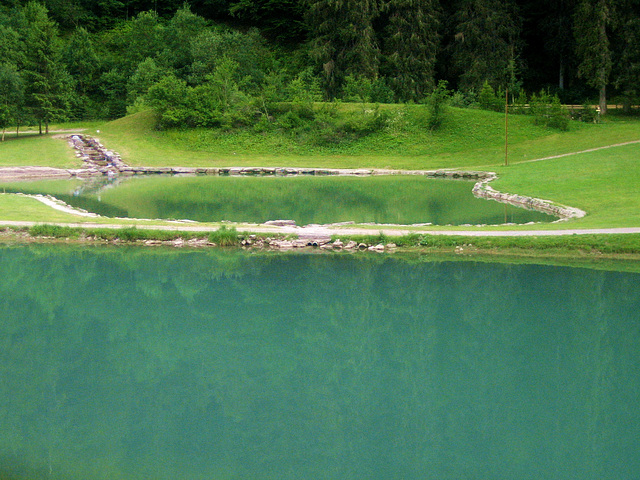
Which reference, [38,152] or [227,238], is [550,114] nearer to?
[227,238]

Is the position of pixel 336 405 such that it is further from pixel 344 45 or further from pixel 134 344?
pixel 344 45

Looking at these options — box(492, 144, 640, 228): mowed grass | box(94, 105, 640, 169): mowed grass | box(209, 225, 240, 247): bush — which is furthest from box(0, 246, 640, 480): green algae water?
box(94, 105, 640, 169): mowed grass

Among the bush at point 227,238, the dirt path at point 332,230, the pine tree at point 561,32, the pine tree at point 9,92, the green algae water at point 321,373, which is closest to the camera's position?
the green algae water at point 321,373

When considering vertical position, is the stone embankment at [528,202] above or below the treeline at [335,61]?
below

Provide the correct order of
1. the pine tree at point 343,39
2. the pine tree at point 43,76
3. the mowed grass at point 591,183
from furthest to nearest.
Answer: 1. the pine tree at point 343,39
2. the pine tree at point 43,76
3. the mowed grass at point 591,183

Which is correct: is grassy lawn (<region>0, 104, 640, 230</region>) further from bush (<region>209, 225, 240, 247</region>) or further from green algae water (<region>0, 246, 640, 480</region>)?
green algae water (<region>0, 246, 640, 480</region>)

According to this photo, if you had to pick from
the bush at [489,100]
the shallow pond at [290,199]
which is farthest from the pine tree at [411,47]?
the shallow pond at [290,199]

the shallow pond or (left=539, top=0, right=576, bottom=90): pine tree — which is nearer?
the shallow pond

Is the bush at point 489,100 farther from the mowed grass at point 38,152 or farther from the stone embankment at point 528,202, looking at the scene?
the mowed grass at point 38,152
